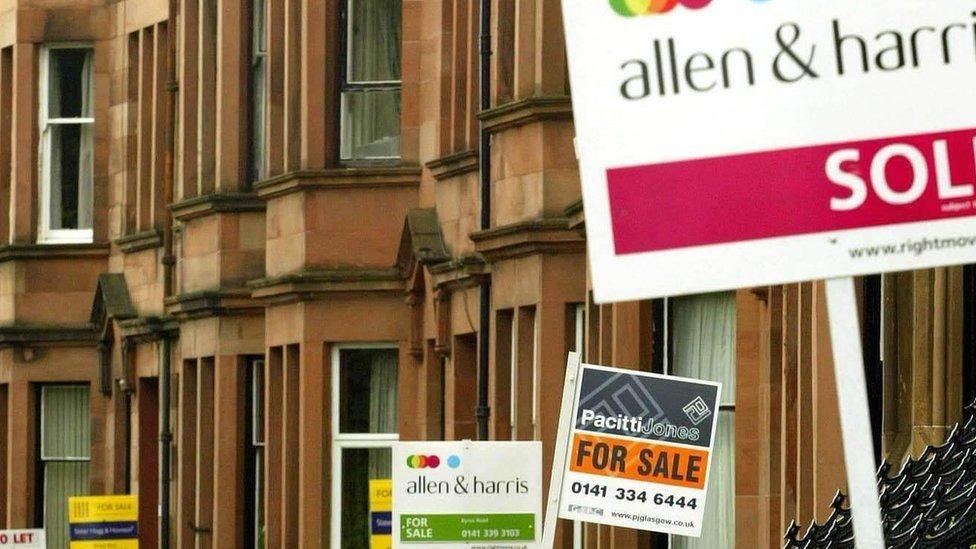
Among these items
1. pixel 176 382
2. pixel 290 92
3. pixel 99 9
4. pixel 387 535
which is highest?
pixel 99 9

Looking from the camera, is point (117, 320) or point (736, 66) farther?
point (117, 320)

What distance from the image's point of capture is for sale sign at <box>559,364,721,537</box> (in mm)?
12539

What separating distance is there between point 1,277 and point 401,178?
1083 centimetres

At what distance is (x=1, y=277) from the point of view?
106 feet

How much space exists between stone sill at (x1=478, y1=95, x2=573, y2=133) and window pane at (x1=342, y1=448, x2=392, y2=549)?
566 centimetres

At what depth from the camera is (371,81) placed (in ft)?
76.5

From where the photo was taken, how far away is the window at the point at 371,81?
2306 cm

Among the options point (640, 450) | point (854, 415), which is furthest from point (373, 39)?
point (854, 415)

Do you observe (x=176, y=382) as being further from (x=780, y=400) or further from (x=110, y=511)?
(x=780, y=400)

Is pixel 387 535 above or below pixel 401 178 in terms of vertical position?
below

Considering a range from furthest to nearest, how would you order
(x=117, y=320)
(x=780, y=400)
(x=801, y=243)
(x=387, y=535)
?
(x=117, y=320) → (x=387, y=535) → (x=780, y=400) → (x=801, y=243)

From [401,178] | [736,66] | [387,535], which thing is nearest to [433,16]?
[401,178]

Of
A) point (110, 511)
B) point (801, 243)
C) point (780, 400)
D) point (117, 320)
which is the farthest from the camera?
point (117, 320)

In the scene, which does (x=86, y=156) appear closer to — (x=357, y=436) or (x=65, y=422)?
(x=65, y=422)
